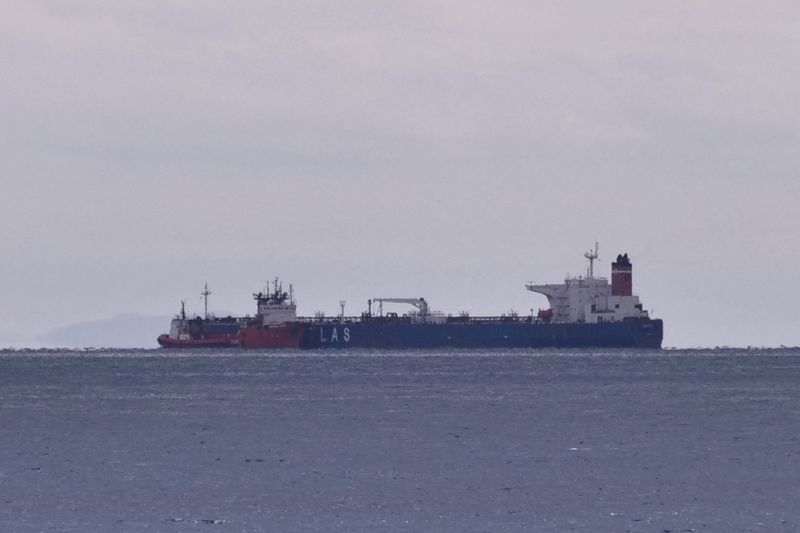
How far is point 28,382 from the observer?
10262 cm

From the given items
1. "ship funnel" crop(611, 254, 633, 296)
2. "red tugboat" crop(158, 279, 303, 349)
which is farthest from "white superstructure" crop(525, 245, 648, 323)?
"red tugboat" crop(158, 279, 303, 349)

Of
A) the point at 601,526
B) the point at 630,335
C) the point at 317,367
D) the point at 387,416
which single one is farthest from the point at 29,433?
the point at 630,335

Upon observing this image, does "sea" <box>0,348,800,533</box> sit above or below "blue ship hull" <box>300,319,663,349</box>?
below

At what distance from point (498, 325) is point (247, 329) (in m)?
27.1

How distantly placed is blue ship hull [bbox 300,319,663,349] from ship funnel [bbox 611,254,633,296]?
10.3ft

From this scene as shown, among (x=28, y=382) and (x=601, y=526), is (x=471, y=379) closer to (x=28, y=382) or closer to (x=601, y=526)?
(x=28, y=382)

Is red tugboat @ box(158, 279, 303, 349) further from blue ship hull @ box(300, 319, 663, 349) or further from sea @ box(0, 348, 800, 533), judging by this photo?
sea @ box(0, 348, 800, 533)

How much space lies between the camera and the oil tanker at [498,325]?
14875cm

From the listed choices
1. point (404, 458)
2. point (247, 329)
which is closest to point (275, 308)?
point (247, 329)

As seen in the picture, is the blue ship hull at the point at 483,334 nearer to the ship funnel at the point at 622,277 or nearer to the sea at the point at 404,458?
the ship funnel at the point at 622,277

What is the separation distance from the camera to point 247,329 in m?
165

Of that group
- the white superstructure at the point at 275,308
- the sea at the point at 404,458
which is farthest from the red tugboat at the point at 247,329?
the sea at the point at 404,458

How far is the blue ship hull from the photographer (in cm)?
14875

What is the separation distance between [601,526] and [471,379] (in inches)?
2495
